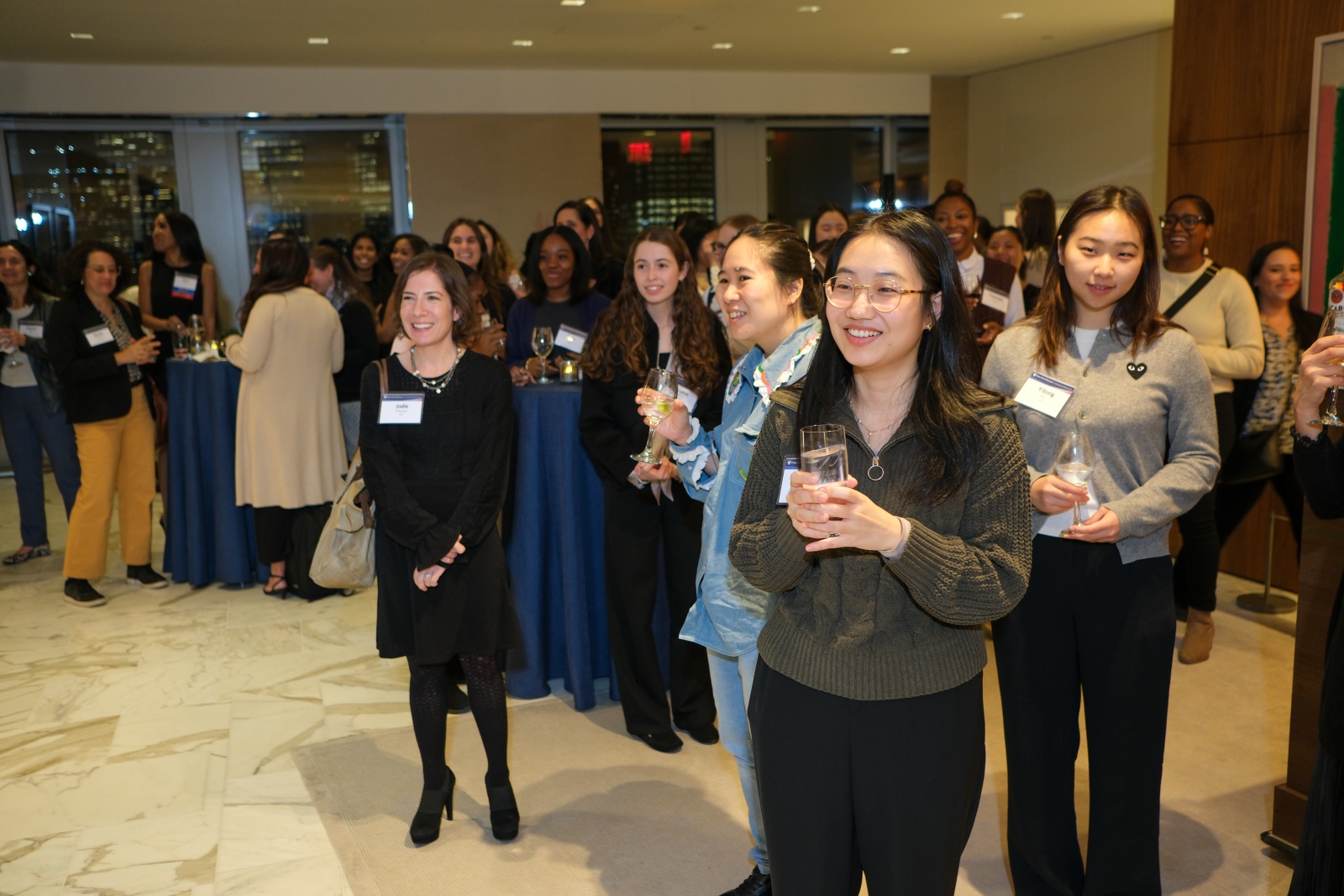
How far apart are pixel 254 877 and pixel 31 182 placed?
9541mm

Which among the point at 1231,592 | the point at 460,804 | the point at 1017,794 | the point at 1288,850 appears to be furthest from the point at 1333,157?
the point at 460,804

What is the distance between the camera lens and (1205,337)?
4438 millimetres

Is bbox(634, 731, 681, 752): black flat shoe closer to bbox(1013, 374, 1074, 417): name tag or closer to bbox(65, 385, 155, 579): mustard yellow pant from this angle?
bbox(1013, 374, 1074, 417): name tag

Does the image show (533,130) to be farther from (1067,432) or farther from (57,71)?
(1067,432)

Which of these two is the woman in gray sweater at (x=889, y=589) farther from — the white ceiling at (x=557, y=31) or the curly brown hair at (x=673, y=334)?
the white ceiling at (x=557, y=31)

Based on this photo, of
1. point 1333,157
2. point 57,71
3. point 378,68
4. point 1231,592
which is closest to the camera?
point 1333,157

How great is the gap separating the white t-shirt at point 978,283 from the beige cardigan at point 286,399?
3090 millimetres

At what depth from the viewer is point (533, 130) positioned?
36.0ft

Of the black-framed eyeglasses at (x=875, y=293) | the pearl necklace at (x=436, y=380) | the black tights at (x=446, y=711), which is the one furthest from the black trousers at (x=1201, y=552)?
the black-framed eyeglasses at (x=875, y=293)

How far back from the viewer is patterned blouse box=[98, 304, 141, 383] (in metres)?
5.21

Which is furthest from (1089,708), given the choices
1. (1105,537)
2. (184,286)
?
(184,286)

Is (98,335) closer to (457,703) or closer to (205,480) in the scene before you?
(205,480)

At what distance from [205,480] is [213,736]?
202 cm

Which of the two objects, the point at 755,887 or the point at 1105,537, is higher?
the point at 1105,537
